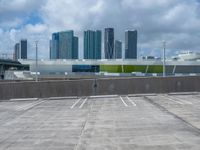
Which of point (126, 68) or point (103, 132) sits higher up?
point (126, 68)

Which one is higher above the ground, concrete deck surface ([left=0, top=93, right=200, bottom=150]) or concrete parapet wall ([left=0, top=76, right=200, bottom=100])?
concrete parapet wall ([left=0, top=76, right=200, bottom=100])

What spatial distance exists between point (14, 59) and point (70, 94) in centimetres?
13500

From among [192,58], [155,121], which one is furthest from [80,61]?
[155,121]

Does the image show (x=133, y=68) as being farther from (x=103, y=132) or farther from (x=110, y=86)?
(x=103, y=132)

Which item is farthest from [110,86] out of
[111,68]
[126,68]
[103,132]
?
[111,68]

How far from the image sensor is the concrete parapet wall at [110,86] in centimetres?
4169

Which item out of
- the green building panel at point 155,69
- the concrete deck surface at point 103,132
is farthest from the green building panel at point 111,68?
the concrete deck surface at point 103,132

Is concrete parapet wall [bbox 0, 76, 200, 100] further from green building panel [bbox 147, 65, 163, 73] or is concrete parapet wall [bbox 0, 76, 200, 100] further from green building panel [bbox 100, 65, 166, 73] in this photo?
green building panel [bbox 100, 65, 166, 73]

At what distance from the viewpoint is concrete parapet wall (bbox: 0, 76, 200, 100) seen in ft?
137

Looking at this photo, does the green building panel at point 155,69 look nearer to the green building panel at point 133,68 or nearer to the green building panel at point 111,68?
the green building panel at point 133,68

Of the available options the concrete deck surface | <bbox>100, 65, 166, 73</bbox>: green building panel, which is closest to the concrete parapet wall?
the concrete deck surface

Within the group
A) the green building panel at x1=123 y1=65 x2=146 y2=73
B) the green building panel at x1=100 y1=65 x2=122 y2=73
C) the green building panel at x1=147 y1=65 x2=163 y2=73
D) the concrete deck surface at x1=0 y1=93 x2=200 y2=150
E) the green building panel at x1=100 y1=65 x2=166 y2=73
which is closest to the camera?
the concrete deck surface at x1=0 y1=93 x2=200 y2=150

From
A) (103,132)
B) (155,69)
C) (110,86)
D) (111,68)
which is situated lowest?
(103,132)

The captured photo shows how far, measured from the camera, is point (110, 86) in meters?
42.4
